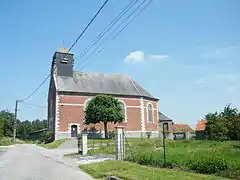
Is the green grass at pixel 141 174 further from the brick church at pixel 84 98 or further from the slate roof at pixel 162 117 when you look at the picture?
the slate roof at pixel 162 117

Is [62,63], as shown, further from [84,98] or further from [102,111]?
[102,111]

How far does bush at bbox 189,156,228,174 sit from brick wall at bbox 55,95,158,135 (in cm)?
3436

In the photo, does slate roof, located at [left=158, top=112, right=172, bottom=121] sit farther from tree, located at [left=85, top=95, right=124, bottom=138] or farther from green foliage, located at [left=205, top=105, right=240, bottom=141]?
green foliage, located at [left=205, top=105, right=240, bottom=141]

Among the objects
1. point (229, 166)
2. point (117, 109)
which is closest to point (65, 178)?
point (229, 166)

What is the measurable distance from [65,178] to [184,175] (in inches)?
163

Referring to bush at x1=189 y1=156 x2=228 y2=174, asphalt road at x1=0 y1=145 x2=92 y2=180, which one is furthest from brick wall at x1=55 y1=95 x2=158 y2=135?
bush at x1=189 y1=156 x2=228 y2=174

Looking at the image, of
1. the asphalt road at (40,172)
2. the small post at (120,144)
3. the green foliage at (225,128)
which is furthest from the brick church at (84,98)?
the asphalt road at (40,172)

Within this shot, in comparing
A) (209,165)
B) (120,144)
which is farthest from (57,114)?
(209,165)

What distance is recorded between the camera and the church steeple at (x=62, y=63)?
1773 inches

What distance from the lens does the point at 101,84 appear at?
48906mm

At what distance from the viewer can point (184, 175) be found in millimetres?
8508

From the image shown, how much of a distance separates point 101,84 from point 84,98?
5.28 m

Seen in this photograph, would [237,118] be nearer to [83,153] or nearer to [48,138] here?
[83,153]

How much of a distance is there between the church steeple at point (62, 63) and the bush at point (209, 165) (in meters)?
37.8
